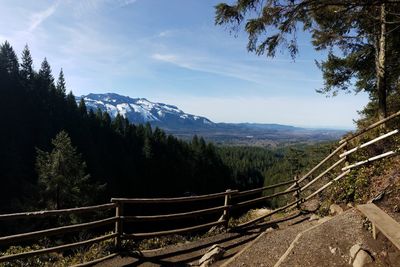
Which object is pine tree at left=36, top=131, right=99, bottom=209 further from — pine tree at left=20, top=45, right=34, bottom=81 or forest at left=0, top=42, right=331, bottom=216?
pine tree at left=20, top=45, right=34, bottom=81

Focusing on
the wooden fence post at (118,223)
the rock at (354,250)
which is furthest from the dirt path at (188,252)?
the rock at (354,250)

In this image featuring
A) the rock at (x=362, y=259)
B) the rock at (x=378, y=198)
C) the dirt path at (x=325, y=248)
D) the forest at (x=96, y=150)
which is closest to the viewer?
the rock at (x=362, y=259)

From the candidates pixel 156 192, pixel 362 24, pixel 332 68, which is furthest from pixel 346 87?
pixel 156 192

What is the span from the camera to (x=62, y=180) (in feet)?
119

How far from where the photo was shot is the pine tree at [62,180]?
3634 centimetres

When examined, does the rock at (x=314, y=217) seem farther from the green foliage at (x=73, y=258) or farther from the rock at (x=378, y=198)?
the green foliage at (x=73, y=258)

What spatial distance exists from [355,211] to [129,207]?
230 ft

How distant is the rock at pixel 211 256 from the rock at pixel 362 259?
3.32m

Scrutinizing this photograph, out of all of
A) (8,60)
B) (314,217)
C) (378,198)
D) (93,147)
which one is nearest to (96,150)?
(93,147)

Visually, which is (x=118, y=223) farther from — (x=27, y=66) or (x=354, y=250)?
(x=27, y=66)

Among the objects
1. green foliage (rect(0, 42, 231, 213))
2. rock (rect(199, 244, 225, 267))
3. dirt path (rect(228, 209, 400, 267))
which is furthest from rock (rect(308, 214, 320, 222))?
green foliage (rect(0, 42, 231, 213))

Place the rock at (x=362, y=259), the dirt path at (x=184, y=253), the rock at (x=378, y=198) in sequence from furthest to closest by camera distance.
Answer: the rock at (x=378, y=198)
the dirt path at (x=184, y=253)
the rock at (x=362, y=259)

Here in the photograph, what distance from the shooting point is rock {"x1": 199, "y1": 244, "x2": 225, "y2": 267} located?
9161mm

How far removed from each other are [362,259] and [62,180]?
33.1 m
